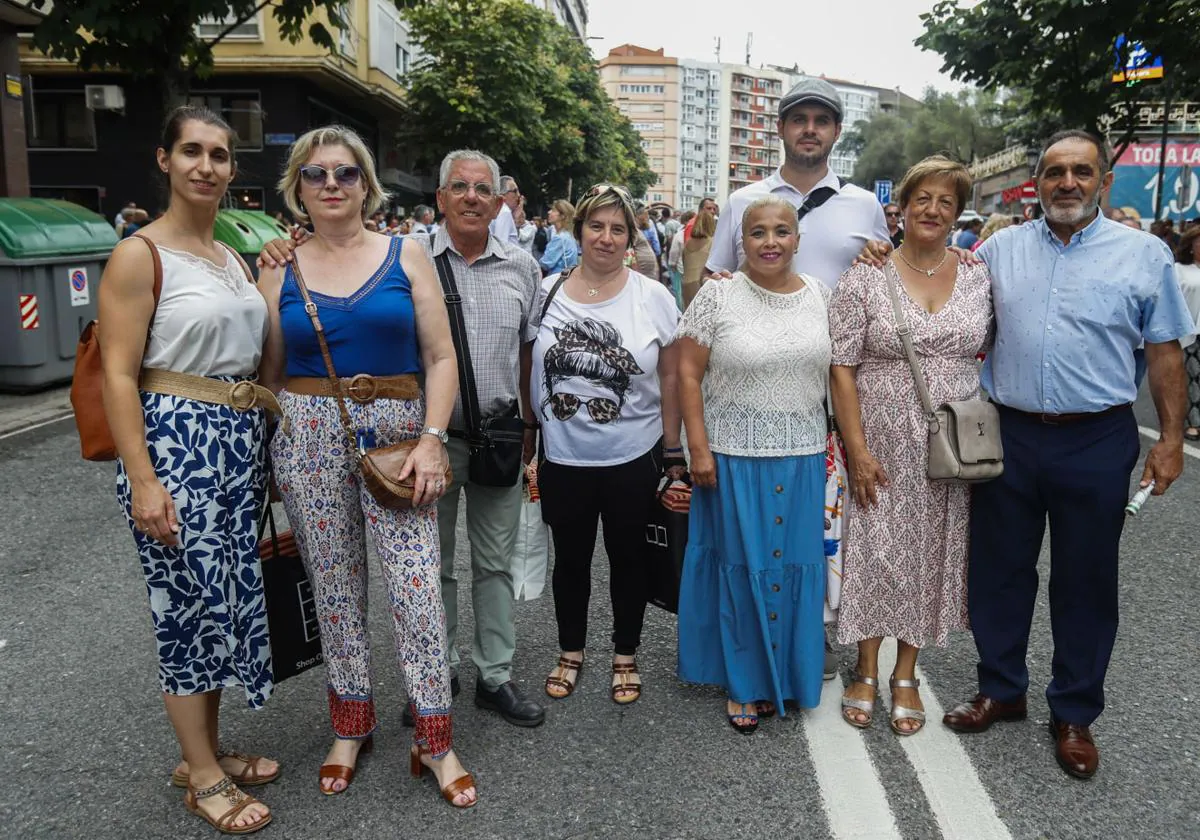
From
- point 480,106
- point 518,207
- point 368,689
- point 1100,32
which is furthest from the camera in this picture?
point 480,106

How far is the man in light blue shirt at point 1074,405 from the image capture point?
3.08m

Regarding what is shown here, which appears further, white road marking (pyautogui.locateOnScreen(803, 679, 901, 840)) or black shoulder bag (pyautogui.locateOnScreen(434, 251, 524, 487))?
black shoulder bag (pyautogui.locateOnScreen(434, 251, 524, 487))

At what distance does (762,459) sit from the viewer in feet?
11.1

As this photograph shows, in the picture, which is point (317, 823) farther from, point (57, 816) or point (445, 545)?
point (445, 545)

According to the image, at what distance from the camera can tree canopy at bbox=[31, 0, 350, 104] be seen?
9.21 metres

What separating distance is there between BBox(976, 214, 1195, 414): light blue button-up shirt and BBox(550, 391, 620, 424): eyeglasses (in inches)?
54.5

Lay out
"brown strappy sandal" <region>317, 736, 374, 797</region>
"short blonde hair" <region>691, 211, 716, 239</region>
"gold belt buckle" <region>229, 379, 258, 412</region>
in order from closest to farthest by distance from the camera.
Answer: "gold belt buckle" <region>229, 379, 258, 412</region>, "brown strappy sandal" <region>317, 736, 374, 797</region>, "short blonde hair" <region>691, 211, 716, 239</region>

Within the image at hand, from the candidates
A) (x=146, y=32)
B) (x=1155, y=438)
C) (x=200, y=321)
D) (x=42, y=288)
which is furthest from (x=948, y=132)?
(x=200, y=321)

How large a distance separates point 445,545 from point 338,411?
0.83m

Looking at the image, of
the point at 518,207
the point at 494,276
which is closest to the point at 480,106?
the point at 518,207

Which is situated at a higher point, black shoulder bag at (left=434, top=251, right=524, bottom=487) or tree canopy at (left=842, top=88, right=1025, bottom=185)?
tree canopy at (left=842, top=88, right=1025, bottom=185)

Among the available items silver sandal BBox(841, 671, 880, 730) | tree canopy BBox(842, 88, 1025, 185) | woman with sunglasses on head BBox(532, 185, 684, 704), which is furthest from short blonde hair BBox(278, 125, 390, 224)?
tree canopy BBox(842, 88, 1025, 185)

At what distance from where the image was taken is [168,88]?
10.4m

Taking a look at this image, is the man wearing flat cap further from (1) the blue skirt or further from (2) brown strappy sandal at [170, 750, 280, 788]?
(2) brown strappy sandal at [170, 750, 280, 788]
